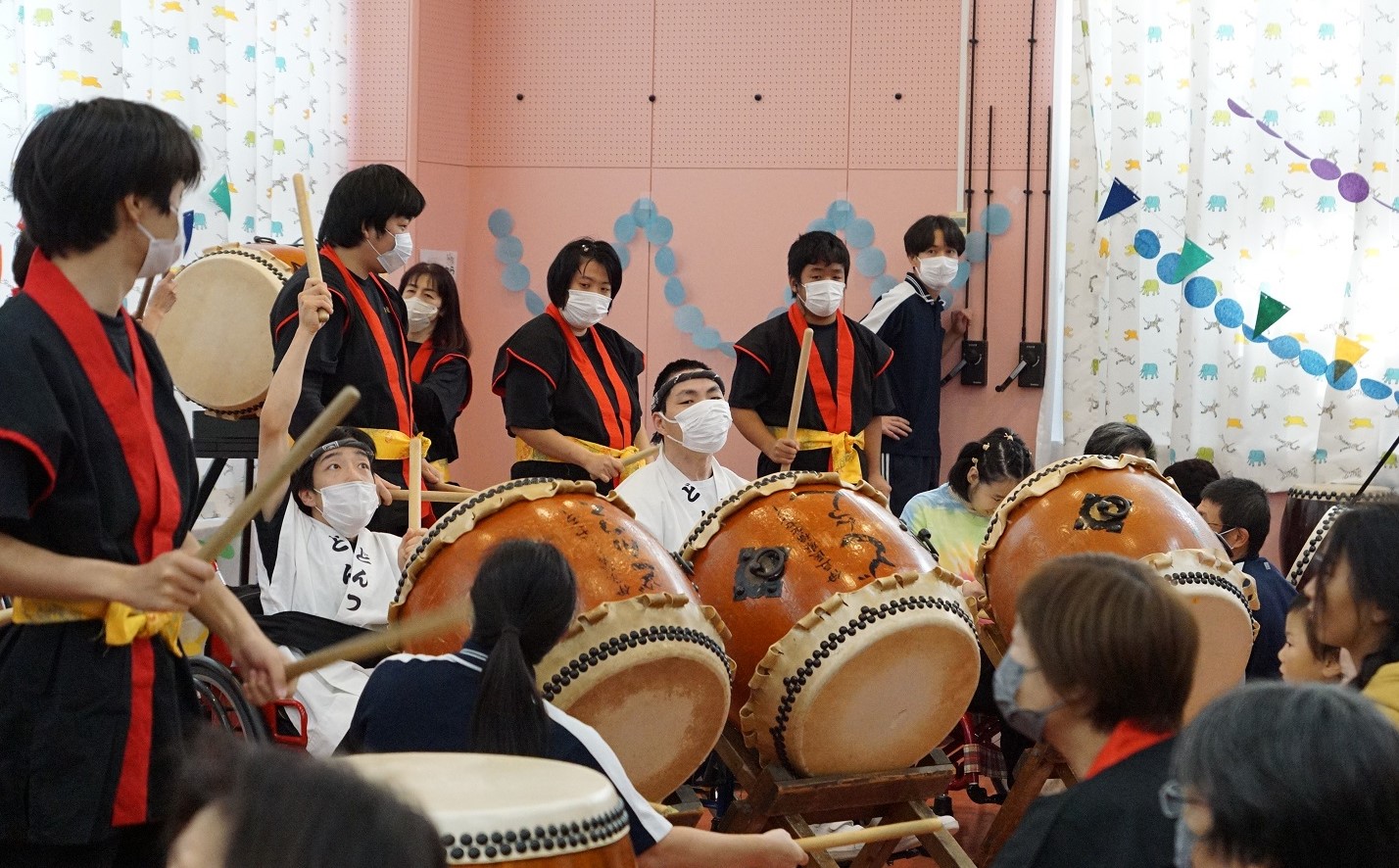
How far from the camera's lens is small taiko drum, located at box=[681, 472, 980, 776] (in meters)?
2.66

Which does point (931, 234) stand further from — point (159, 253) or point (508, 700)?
point (159, 253)

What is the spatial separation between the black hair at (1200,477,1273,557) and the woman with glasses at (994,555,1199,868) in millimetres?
2356

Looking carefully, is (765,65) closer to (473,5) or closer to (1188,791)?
(473,5)

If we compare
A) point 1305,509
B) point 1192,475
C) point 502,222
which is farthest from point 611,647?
point 502,222

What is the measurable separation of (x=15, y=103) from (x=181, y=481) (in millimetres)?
2657

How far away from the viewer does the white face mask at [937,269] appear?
5504 millimetres

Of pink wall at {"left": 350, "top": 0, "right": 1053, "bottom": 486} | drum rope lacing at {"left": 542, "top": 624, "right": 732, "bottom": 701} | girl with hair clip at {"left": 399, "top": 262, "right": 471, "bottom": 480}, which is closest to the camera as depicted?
drum rope lacing at {"left": 542, "top": 624, "right": 732, "bottom": 701}

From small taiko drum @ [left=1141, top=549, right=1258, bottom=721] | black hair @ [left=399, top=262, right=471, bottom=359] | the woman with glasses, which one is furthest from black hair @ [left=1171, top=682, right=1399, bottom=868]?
black hair @ [left=399, top=262, right=471, bottom=359]

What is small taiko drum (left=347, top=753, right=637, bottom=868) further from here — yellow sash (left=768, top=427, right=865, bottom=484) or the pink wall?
the pink wall

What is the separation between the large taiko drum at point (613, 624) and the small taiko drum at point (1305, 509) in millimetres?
3170

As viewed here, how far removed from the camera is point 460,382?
4793 mm

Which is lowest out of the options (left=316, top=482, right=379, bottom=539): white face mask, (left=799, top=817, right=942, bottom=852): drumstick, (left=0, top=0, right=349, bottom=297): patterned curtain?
(left=799, top=817, right=942, bottom=852): drumstick

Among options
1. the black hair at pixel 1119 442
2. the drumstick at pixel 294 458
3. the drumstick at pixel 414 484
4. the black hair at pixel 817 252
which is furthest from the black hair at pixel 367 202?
the black hair at pixel 1119 442

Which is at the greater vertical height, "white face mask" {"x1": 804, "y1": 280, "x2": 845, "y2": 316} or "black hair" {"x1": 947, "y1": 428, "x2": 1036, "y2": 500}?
"white face mask" {"x1": 804, "y1": 280, "x2": 845, "y2": 316}
